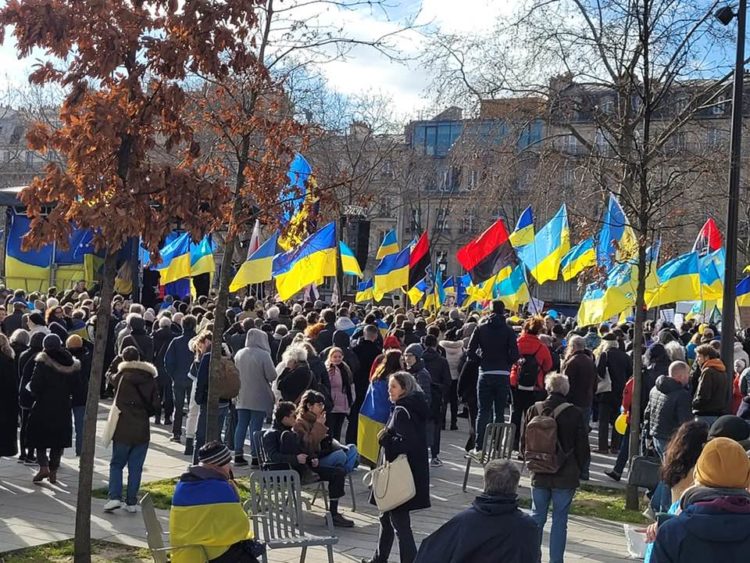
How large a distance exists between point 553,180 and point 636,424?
833 cm

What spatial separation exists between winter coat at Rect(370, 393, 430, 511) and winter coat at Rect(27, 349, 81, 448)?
4655mm

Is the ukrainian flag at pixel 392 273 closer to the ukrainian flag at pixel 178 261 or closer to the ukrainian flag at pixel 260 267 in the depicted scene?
the ukrainian flag at pixel 178 261

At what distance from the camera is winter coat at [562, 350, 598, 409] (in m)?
14.4

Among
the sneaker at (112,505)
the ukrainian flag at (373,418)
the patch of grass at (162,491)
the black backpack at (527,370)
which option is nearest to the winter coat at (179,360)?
the patch of grass at (162,491)

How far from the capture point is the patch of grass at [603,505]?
1191cm

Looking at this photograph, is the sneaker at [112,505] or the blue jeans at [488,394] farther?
the blue jeans at [488,394]

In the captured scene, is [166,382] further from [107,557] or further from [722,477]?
[722,477]

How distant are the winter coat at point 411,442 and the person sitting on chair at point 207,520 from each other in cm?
210

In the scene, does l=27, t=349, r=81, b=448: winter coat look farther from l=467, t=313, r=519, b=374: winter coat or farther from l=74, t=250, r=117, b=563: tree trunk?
l=467, t=313, r=519, b=374: winter coat

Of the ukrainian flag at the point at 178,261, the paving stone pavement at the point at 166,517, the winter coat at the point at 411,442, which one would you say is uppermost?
the ukrainian flag at the point at 178,261

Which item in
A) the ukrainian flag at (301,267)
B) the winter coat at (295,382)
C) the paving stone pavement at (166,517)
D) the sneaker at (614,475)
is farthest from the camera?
the ukrainian flag at (301,267)

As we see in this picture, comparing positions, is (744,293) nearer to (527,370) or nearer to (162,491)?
(527,370)

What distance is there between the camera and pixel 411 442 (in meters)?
8.86

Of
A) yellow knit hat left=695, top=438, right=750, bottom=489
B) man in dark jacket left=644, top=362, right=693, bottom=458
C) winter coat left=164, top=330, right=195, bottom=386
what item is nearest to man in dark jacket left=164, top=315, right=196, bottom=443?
winter coat left=164, top=330, right=195, bottom=386
